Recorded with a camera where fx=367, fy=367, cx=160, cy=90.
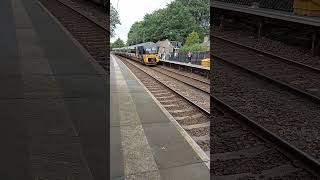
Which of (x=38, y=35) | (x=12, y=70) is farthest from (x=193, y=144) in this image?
(x=38, y=35)

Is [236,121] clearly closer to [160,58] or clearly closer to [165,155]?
[165,155]

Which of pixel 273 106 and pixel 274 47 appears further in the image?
pixel 274 47

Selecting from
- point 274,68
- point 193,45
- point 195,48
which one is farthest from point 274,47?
point 193,45

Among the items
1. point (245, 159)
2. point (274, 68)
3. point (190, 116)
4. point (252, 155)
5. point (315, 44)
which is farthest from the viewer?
point (315, 44)

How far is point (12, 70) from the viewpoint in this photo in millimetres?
7383

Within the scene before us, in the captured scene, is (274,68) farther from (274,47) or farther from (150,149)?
(150,149)

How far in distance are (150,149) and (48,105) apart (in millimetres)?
2014

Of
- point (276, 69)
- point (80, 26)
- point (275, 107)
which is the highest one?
point (80, 26)

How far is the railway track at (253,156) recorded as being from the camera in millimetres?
4137

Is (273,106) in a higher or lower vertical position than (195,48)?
lower

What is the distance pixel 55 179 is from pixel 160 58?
2702 centimetres

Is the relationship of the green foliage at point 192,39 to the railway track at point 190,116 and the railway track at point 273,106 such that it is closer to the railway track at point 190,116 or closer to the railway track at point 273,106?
the railway track at point 190,116

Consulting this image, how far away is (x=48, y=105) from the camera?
228 inches

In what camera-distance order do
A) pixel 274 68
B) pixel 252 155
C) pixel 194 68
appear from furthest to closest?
pixel 194 68 < pixel 274 68 < pixel 252 155
